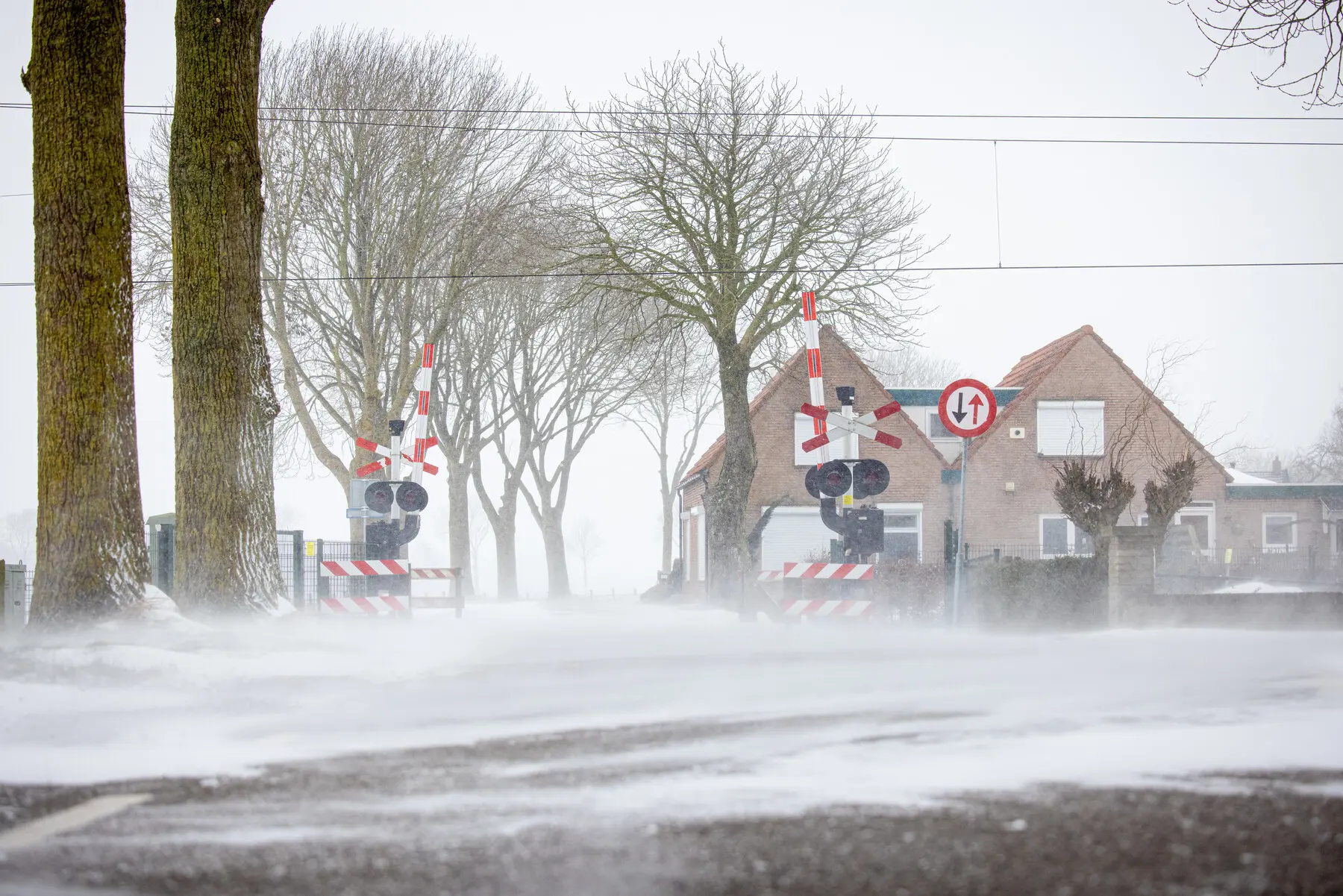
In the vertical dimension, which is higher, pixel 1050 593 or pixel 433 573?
pixel 1050 593

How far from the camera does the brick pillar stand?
14.4 metres

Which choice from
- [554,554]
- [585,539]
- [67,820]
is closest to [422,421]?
[67,820]

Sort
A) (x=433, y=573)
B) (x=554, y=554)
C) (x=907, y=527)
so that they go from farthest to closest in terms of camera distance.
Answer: (x=554, y=554) < (x=907, y=527) < (x=433, y=573)

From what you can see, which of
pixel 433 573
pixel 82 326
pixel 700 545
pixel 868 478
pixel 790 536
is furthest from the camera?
pixel 700 545

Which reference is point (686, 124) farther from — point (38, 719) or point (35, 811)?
point (35, 811)

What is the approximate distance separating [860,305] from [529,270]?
7724 millimetres

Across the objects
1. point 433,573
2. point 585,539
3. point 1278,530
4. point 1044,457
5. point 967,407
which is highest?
point 967,407

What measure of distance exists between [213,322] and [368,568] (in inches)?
258

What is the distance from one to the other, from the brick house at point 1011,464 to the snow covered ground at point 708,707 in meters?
24.3

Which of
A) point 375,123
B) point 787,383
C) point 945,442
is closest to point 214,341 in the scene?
point 375,123

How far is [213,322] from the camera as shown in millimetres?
12352

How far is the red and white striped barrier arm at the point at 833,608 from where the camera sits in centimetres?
1480

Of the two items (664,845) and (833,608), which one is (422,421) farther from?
(664,845)

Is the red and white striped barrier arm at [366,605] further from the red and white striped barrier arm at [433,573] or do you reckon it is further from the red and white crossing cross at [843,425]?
the red and white crossing cross at [843,425]
